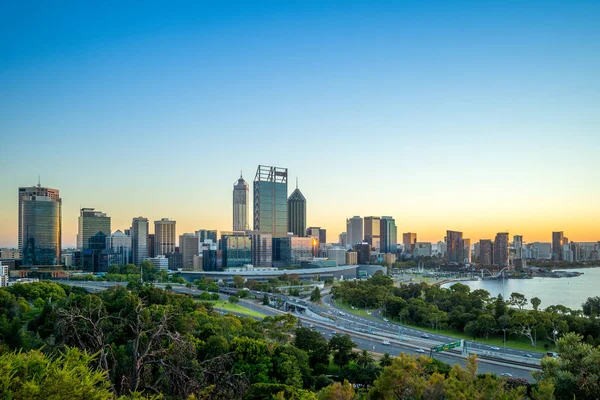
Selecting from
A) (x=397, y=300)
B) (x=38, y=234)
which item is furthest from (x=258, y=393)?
(x=38, y=234)

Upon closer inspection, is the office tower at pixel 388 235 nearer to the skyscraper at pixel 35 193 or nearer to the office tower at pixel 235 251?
the office tower at pixel 235 251

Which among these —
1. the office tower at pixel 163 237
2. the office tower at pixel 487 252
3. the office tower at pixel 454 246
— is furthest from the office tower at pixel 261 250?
the office tower at pixel 454 246

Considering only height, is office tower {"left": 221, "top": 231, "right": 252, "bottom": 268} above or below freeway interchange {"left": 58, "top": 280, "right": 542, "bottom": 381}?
above

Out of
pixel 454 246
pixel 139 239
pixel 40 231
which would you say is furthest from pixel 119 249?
pixel 454 246

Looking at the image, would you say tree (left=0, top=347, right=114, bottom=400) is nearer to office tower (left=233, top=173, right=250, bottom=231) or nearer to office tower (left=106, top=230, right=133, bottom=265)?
office tower (left=106, top=230, right=133, bottom=265)

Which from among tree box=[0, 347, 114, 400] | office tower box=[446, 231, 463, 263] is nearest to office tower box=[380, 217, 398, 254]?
office tower box=[446, 231, 463, 263]

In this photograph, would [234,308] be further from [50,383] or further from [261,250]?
[261,250]

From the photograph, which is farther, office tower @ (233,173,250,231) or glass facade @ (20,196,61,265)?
office tower @ (233,173,250,231)
